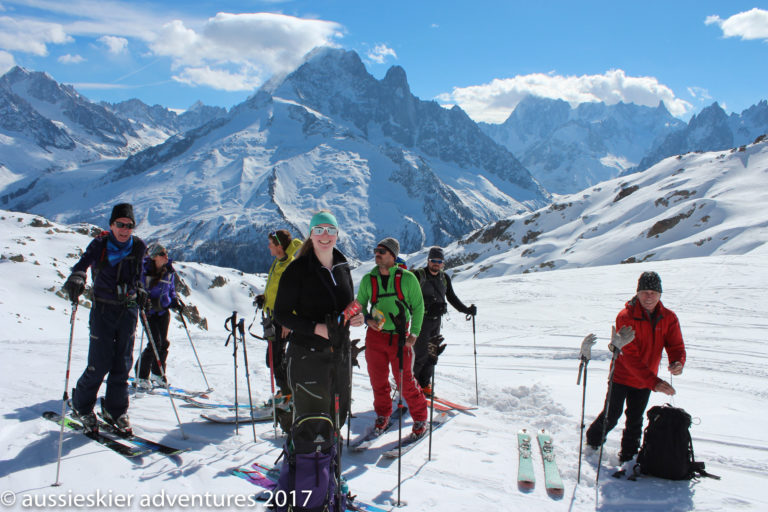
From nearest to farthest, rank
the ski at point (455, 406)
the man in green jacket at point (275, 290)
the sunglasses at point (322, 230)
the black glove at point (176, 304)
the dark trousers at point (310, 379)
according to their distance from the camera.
Result: the dark trousers at point (310, 379) < the sunglasses at point (322, 230) < the man in green jacket at point (275, 290) < the ski at point (455, 406) < the black glove at point (176, 304)

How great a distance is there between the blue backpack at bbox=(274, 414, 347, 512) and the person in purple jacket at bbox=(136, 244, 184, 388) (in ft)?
17.2

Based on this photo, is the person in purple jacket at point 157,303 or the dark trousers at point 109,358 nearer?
the dark trousers at point 109,358

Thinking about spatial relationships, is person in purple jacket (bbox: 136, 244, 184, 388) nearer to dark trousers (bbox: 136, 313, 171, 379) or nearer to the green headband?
dark trousers (bbox: 136, 313, 171, 379)

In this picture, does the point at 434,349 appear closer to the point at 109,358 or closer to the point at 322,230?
the point at 322,230

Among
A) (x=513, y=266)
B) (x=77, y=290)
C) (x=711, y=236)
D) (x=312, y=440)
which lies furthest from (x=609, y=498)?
(x=513, y=266)

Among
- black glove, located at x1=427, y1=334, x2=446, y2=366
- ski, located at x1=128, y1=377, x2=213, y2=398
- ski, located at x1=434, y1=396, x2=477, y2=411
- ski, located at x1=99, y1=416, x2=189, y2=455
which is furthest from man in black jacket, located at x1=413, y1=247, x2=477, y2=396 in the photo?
ski, located at x1=128, y1=377, x2=213, y2=398

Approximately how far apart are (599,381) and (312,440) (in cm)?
723

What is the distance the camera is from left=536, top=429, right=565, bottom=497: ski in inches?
199

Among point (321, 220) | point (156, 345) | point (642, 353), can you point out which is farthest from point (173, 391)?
point (642, 353)

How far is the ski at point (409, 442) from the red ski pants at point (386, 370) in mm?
A: 281

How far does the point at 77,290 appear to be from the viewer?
556 cm

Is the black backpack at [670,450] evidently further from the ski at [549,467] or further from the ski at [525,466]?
the ski at [525,466]

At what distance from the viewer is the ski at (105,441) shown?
213 inches

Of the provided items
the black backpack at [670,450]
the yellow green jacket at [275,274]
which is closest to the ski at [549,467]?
the black backpack at [670,450]
